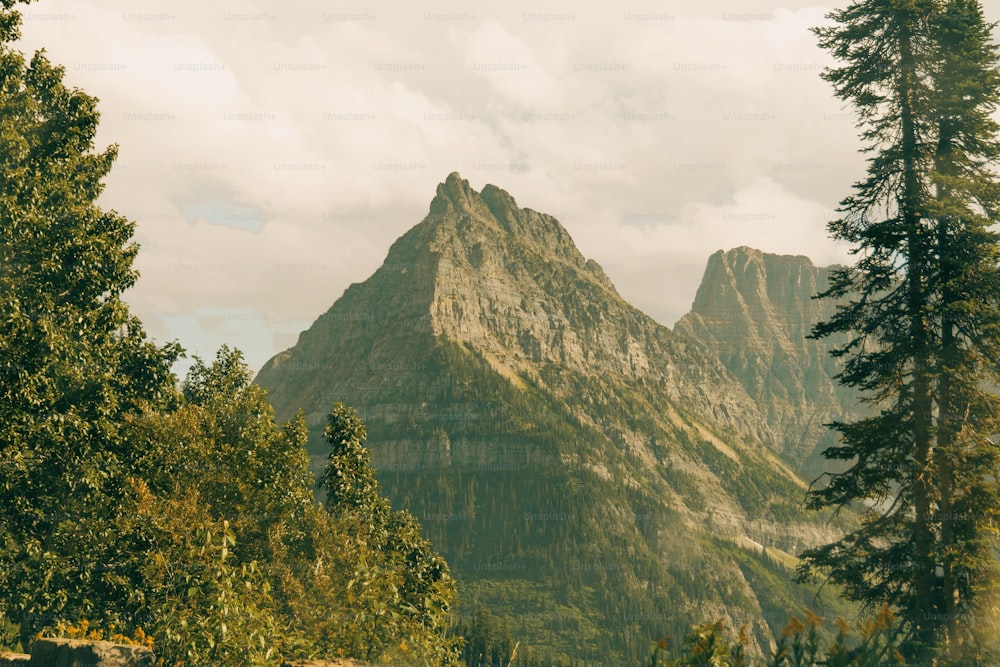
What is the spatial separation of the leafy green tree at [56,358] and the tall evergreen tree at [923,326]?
20.8 m

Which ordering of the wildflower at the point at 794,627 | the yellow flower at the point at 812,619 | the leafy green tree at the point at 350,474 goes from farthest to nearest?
1. the leafy green tree at the point at 350,474
2. the yellow flower at the point at 812,619
3. the wildflower at the point at 794,627

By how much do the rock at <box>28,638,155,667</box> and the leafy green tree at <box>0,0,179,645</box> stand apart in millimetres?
5679

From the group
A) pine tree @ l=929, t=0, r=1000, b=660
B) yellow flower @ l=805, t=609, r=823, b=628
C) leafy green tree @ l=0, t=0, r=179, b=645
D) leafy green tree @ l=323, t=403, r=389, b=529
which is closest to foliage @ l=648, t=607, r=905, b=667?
yellow flower @ l=805, t=609, r=823, b=628

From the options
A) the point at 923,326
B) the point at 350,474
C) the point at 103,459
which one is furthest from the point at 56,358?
the point at 923,326

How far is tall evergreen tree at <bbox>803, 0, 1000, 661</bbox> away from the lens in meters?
21.9

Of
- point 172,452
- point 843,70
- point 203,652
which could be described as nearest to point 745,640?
point 203,652

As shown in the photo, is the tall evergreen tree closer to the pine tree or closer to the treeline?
the pine tree

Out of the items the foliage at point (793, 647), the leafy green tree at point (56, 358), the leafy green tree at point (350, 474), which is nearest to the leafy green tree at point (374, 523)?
the leafy green tree at point (350, 474)

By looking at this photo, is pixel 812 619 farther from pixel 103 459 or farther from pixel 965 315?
pixel 103 459

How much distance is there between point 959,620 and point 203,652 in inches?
728

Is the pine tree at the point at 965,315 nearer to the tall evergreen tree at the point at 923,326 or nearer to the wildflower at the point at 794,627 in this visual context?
the tall evergreen tree at the point at 923,326

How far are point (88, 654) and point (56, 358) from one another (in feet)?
36.3

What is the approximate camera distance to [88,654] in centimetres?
1389

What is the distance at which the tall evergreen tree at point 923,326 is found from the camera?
2186 centimetres
